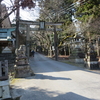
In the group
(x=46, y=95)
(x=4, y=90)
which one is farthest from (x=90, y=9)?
(x=4, y=90)

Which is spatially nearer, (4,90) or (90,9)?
(4,90)

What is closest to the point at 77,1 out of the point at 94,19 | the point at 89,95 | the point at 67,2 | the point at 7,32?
the point at 94,19

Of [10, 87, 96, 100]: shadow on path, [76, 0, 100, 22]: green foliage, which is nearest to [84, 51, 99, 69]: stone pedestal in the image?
[10, 87, 96, 100]: shadow on path

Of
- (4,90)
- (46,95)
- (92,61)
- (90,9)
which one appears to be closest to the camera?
(4,90)

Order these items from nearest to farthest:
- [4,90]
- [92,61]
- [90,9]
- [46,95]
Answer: [4,90], [46,95], [92,61], [90,9]

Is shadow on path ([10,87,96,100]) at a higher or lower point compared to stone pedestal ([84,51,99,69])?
lower

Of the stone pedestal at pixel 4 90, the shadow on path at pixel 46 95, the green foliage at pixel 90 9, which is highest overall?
the green foliage at pixel 90 9

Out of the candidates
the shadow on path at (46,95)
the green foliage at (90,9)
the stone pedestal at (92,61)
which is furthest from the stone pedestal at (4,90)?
the green foliage at (90,9)

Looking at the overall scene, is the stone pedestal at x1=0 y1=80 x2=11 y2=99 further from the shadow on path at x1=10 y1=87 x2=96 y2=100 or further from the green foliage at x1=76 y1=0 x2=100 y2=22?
the green foliage at x1=76 y1=0 x2=100 y2=22

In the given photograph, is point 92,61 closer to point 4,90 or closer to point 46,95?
point 46,95

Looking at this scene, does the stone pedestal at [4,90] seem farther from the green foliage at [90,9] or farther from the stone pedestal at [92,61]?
the green foliage at [90,9]

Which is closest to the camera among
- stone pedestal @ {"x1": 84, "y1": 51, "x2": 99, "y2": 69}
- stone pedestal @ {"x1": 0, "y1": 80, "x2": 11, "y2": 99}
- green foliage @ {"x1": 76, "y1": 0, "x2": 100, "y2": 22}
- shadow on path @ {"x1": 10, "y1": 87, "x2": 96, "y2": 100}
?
stone pedestal @ {"x1": 0, "y1": 80, "x2": 11, "y2": 99}

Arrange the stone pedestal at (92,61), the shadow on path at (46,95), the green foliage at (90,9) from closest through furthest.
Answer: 1. the shadow on path at (46,95)
2. the stone pedestal at (92,61)
3. the green foliage at (90,9)

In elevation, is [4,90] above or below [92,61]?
below
